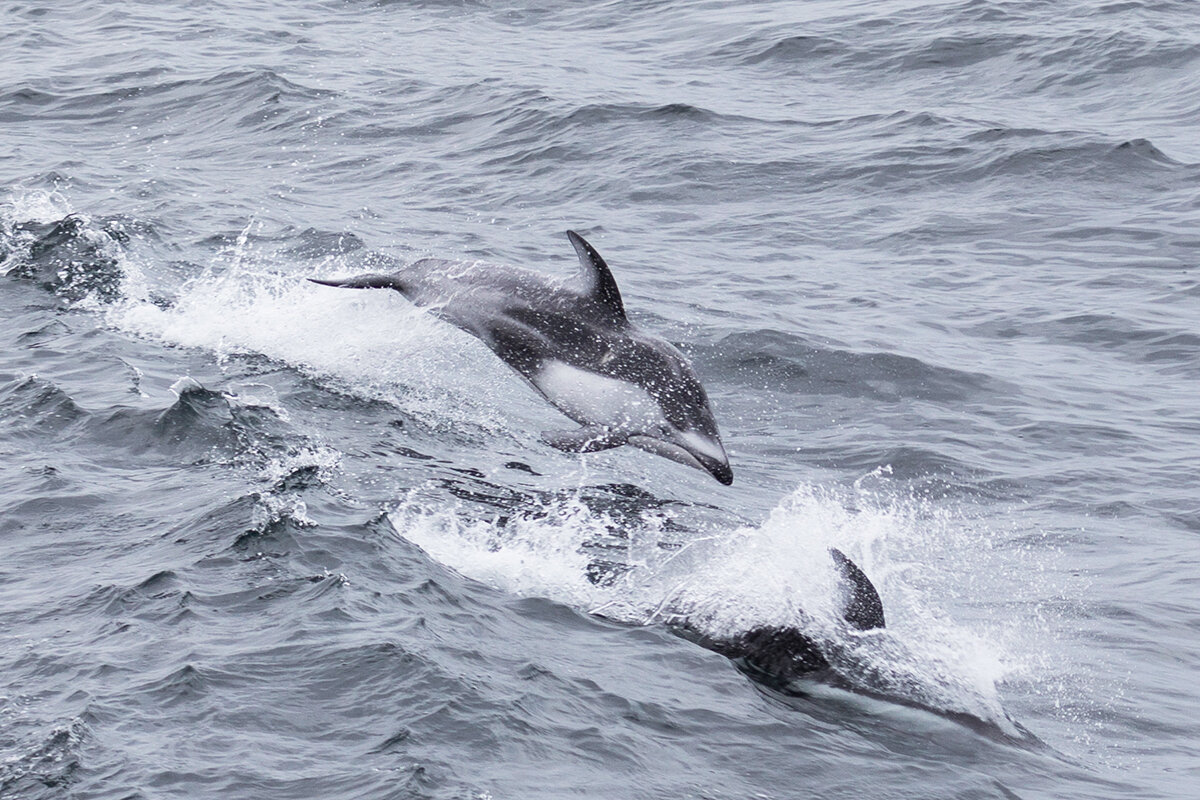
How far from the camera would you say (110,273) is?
16.1m

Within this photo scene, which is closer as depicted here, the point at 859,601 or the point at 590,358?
the point at 859,601

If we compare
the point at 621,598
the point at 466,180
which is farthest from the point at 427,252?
the point at 621,598

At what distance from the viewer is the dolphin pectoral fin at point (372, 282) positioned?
12375 millimetres

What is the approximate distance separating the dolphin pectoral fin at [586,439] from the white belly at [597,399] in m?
0.10

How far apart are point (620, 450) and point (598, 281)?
2267 mm

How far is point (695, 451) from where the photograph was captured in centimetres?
1058

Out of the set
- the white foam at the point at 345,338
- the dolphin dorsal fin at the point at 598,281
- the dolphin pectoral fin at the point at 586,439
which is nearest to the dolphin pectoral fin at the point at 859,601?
the dolphin pectoral fin at the point at 586,439

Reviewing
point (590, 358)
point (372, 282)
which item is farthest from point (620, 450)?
point (372, 282)

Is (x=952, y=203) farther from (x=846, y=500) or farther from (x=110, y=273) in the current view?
(x=110, y=273)

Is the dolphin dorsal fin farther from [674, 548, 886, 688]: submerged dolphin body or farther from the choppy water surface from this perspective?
[674, 548, 886, 688]: submerged dolphin body

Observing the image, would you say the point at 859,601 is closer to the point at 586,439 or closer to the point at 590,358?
the point at 586,439

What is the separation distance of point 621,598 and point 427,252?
8263 mm

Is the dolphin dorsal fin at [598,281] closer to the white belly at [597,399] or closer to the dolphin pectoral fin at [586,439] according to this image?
the white belly at [597,399]

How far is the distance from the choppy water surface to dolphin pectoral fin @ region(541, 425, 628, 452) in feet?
2.48
